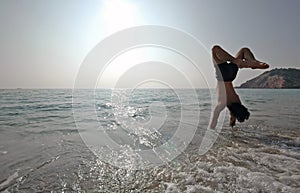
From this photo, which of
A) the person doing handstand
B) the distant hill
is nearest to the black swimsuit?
the person doing handstand

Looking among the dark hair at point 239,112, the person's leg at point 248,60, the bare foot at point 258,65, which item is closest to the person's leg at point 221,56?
the person's leg at point 248,60

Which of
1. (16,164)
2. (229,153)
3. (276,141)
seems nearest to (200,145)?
(229,153)

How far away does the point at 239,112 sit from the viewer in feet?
20.4

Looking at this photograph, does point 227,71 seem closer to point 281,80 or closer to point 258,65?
point 258,65

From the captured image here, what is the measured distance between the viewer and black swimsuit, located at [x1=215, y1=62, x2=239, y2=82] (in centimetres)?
616

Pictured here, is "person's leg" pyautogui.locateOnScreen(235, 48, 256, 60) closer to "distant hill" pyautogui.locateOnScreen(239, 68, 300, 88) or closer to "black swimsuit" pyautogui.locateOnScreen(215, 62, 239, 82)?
"black swimsuit" pyautogui.locateOnScreen(215, 62, 239, 82)

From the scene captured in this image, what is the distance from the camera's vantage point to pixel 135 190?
8.93 ft

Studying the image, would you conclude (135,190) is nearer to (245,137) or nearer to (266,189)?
(266,189)

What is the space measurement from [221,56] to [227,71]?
43cm

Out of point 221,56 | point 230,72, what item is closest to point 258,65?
point 230,72

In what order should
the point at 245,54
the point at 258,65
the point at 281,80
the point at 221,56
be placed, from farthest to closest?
the point at 281,80, the point at 245,54, the point at 221,56, the point at 258,65

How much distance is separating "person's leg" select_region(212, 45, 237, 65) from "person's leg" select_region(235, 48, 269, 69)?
24 centimetres

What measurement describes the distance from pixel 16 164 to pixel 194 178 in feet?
9.51

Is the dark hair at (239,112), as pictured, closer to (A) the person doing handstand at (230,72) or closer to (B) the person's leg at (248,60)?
(A) the person doing handstand at (230,72)
